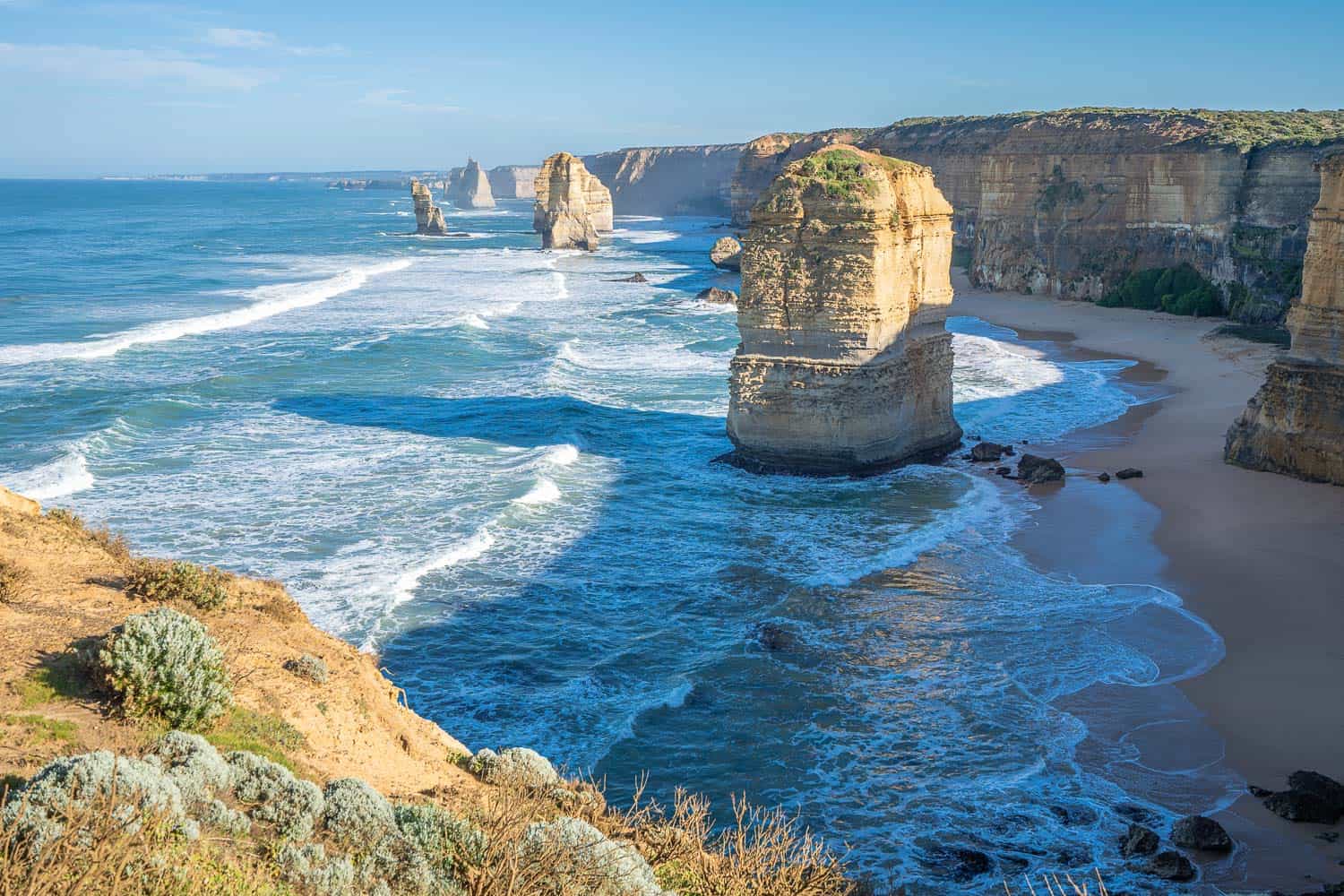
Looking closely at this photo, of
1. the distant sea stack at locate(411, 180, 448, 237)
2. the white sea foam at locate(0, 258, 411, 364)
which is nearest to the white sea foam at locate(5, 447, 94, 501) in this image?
the white sea foam at locate(0, 258, 411, 364)

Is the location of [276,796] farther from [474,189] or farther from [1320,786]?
[474,189]

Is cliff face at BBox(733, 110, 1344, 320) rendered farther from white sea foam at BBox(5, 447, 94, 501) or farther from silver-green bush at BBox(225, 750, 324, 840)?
silver-green bush at BBox(225, 750, 324, 840)

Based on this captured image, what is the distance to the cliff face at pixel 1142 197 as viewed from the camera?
4228 centimetres

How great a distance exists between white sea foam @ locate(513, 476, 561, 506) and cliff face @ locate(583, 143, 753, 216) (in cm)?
12545

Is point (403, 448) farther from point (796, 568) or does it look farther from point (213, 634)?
point (213, 634)

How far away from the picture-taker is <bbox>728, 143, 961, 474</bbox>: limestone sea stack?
24.0 meters

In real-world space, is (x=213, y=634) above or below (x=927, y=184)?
below

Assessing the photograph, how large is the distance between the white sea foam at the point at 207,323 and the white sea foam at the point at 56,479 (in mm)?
13672

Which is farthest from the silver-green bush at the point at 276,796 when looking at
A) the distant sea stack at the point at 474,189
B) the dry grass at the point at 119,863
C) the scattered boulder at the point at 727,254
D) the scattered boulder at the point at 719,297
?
the distant sea stack at the point at 474,189

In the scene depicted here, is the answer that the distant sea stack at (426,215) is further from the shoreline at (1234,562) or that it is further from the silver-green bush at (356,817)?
the silver-green bush at (356,817)

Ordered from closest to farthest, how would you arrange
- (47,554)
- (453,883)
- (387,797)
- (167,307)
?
(453,883)
(387,797)
(47,554)
(167,307)

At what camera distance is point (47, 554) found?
36.6 feet

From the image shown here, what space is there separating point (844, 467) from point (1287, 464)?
912 centimetres

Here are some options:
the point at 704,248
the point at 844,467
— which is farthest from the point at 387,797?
the point at 704,248
